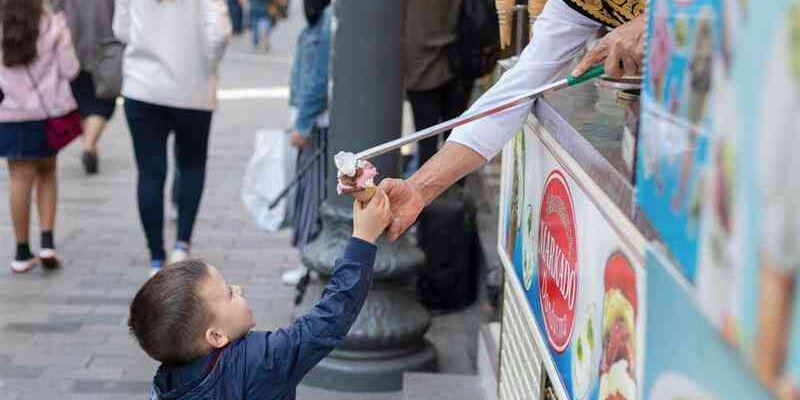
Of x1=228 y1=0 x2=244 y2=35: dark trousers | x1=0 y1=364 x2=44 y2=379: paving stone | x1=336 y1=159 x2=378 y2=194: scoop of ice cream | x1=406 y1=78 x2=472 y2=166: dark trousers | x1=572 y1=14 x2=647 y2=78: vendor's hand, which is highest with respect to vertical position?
x1=572 y1=14 x2=647 y2=78: vendor's hand

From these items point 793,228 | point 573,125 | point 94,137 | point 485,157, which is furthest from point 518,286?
point 94,137

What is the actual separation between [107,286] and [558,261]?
4.08 metres

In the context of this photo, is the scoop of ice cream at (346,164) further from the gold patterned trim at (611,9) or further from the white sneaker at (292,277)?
the white sneaker at (292,277)

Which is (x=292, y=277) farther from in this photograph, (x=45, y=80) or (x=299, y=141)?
(x=45, y=80)

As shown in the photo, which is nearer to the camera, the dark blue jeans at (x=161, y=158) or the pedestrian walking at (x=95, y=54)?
the dark blue jeans at (x=161, y=158)

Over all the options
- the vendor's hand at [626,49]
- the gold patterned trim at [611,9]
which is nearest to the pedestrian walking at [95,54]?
the gold patterned trim at [611,9]

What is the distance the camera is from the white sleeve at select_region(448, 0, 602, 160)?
9.12 ft

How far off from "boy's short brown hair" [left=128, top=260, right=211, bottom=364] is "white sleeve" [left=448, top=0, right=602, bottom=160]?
71cm

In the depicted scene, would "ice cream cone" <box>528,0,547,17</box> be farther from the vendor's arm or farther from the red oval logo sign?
the red oval logo sign

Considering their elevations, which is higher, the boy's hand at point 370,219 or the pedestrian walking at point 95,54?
the boy's hand at point 370,219

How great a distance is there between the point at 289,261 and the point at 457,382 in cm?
259

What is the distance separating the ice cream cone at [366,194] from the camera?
96.9 inches

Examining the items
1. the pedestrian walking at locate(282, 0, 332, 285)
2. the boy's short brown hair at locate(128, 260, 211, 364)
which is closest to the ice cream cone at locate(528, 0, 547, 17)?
the boy's short brown hair at locate(128, 260, 211, 364)

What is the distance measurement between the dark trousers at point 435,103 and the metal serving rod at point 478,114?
3.46 metres
